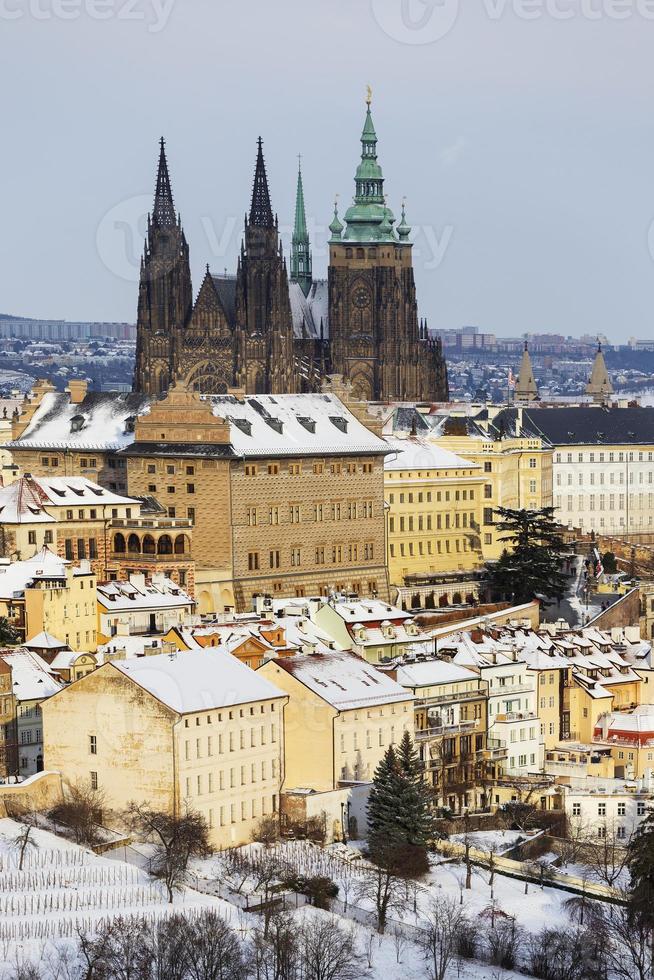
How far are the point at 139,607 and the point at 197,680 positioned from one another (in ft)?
63.9

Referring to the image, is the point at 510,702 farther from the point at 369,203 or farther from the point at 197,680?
the point at 369,203

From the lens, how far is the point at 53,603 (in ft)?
330

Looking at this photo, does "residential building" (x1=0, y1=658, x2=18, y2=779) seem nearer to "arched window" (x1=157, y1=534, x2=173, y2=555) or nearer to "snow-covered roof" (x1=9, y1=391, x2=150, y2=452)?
"arched window" (x1=157, y1=534, x2=173, y2=555)

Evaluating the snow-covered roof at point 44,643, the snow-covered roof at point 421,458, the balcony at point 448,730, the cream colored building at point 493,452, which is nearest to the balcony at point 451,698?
the balcony at point 448,730

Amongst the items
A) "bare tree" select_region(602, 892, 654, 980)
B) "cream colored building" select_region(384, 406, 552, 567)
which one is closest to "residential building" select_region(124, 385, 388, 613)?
"cream colored building" select_region(384, 406, 552, 567)

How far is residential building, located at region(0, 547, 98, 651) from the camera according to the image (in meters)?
100

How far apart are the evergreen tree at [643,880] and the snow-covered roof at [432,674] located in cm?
1249

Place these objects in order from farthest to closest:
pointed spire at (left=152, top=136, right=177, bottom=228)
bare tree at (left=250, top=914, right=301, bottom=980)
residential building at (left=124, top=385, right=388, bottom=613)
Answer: pointed spire at (left=152, top=136, right=177, bottom=228), residential building at (left=124, top=385, right=388, bottom=613), bare tree at (left=250, top=914, right=301, bottom=980)

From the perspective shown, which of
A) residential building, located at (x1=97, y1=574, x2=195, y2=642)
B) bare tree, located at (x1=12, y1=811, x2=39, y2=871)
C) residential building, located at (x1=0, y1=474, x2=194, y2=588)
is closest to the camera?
bare tree, located at (x1=12, y1=811, x2=39, y2=871)

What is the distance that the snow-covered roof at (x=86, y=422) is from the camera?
123 metres

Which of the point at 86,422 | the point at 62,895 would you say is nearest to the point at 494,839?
the point at 62,895

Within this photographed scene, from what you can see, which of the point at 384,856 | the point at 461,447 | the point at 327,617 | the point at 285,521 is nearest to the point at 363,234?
the point at 461,447

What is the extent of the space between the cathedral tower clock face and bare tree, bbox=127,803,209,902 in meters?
95.6

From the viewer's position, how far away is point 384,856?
8181cm
